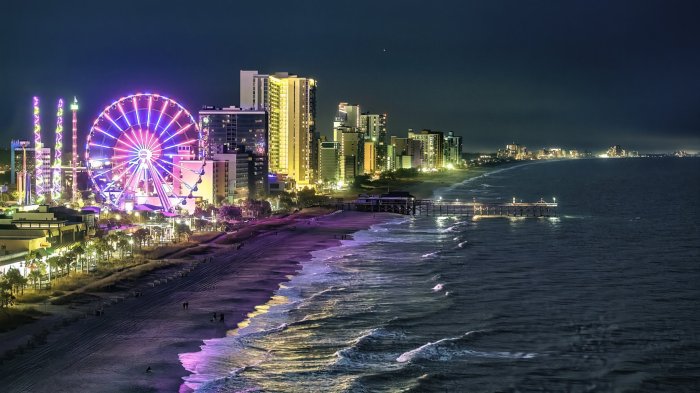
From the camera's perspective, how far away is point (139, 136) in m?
84.4

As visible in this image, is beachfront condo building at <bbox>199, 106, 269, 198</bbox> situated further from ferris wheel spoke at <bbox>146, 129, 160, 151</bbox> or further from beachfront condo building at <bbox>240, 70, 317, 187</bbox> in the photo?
ferris wheel spoke at <bbox>146, 129, 160, 151</bbox>

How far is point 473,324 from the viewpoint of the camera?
37.8m

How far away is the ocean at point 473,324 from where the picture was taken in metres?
29.2

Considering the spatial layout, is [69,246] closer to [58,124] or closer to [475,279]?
[475,279]

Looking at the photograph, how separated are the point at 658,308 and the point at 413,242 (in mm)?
30378

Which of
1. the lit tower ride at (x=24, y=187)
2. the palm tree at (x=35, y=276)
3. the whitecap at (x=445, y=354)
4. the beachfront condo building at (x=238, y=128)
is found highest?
the beachfront condo building at (x=238, y=128)

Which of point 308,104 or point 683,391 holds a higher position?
point 308,104

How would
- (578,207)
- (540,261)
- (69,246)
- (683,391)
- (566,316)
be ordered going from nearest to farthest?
(683,391)
(566,316)
(69,246)
(540,261)
(578,207)

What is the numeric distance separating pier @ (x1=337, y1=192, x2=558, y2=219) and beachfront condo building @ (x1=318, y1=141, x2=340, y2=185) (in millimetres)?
70594

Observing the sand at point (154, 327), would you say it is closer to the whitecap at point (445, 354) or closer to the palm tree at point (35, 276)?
the palm tree at point (35, 276)

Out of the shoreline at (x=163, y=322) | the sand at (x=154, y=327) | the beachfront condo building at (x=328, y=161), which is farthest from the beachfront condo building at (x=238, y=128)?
the sand at (x=154, y=327)

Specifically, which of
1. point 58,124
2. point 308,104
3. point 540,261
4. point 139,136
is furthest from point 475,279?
point 308,104

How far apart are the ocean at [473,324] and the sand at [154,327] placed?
133 cm

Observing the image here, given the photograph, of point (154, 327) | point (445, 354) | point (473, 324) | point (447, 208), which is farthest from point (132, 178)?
point (445, 354)
